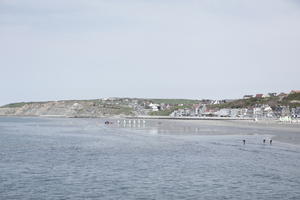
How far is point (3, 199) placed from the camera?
3072 cm

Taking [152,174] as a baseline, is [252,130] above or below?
above

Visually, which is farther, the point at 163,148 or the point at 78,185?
the point at 163,148

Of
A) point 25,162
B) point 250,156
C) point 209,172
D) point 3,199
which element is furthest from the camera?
point 250,156

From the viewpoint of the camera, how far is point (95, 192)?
33.1m

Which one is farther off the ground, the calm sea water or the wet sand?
the wet sand

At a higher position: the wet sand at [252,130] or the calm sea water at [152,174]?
the wet sand at [252,130]

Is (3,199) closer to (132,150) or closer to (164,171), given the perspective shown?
(164,171)

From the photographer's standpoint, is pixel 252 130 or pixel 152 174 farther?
pixel 252 130

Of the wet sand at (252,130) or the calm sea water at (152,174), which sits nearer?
the calm sea water at (152,174)

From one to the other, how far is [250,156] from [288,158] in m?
4.75

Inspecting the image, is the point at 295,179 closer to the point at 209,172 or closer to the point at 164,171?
the point at 209,172

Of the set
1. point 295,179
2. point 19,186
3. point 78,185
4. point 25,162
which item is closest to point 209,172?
point 295,179

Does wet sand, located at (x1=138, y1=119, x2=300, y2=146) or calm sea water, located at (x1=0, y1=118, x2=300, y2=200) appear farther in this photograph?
wet sand, located at (x1=138, y1=119, x2=300, y2=146)

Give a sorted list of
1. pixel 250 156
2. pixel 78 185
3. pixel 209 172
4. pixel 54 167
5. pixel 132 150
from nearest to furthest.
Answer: pixel 78 185 < pixel 209 172 < pixel 54 167 < pixel 250 156 < pixel 132 150
